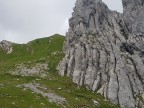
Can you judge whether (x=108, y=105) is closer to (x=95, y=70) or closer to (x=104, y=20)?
(x=95, y=70)

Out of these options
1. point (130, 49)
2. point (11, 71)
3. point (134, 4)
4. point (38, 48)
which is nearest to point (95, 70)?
point (130, 49)

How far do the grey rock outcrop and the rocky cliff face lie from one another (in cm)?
4556

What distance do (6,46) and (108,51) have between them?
238ft

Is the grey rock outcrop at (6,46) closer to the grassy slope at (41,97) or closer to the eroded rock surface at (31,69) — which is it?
the grassy slope at (41,97)

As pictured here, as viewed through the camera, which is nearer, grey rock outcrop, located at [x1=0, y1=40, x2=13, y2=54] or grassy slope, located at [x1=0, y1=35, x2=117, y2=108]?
grassy slope, located at [x1=0, y1=35, x2=117, y2=108]

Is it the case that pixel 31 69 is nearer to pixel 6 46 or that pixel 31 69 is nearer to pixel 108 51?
pixel 108 51

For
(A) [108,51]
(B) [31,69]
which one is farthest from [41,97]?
(A) [108,51]

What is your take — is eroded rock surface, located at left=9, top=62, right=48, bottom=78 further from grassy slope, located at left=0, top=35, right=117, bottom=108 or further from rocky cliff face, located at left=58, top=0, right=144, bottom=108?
rocky cliff face, located at left=58, top=0, right=144, bottom=108

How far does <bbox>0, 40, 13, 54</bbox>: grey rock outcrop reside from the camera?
15661 centimetres

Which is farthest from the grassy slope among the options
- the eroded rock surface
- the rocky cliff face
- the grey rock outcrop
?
the grey rock outcrop

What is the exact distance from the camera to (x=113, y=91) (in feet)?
293

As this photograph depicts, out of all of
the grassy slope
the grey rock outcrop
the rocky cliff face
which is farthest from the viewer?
the grey rock outcrop

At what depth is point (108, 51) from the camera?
10169cm

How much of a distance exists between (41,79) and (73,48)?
1683cm
